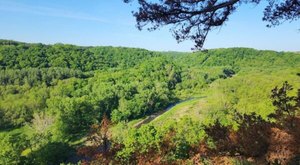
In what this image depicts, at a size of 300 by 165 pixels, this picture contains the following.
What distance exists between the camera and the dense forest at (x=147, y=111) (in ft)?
20.7

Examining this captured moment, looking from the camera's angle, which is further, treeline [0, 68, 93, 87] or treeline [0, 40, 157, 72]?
treeline [0, 40, 157, 72]

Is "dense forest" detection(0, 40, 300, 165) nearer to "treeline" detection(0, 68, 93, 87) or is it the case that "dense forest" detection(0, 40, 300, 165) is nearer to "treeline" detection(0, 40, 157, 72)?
"treeline" detection(0, 68, 93, 87)

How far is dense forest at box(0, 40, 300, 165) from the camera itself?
20.7ft

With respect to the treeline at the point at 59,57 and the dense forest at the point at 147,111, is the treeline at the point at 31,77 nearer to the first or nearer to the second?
the dense forest at the point at 147,111

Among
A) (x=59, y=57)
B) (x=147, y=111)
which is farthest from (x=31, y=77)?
(x=59, y=57)

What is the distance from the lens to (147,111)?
64875mm

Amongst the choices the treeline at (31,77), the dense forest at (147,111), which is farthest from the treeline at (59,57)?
the treeline at (31,77)

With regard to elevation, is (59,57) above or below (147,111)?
above

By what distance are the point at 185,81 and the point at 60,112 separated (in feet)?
179

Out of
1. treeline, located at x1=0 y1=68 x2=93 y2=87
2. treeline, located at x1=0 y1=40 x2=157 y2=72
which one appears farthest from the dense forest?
treeline, located at x1=0 y1=40 x2=157 y2=72

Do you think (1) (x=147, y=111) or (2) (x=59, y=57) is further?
(2) (x=59, y=57)

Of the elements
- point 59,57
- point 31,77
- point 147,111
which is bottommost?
point 147,111

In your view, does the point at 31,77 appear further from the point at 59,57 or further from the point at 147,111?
the point at 59,57

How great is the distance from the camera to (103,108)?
6256cm
